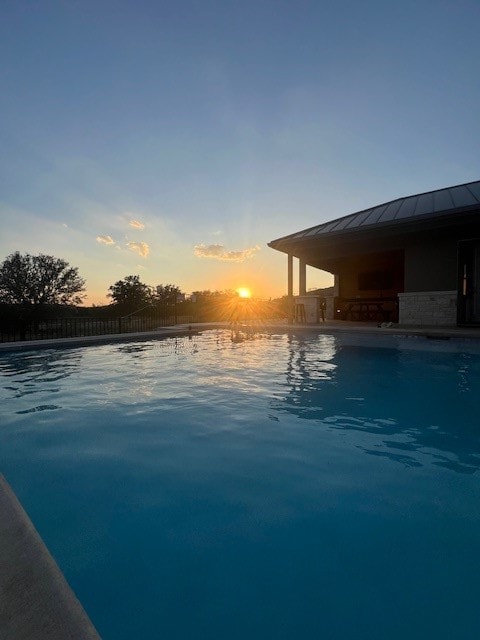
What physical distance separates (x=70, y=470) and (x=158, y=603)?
5.58 ft

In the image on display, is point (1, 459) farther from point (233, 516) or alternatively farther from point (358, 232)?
point (358, 232)

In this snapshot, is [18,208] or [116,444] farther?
[18,208]

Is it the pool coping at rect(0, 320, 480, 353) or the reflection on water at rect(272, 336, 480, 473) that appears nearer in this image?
the reflection on water at rect(272, 336, 480, 473)

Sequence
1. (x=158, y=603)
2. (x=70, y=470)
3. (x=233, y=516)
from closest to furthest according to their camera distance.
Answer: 1. (x=158, y=603)
2. (x=233, y=516)
3. (x=70, y=470)

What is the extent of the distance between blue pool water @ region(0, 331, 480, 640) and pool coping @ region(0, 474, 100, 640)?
1.03 feet

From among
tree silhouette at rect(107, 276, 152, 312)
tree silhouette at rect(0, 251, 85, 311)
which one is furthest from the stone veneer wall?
tree silhouette at rect(0, 251, 85, 311)

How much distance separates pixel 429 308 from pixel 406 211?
378cm

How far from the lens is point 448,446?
3271 millimetres

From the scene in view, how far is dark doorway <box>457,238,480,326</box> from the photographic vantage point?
11.4 metres

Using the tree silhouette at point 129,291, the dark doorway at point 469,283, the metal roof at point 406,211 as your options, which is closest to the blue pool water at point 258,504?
the metal roof at point 406,211

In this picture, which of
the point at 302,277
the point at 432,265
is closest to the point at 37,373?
the point at 302,277

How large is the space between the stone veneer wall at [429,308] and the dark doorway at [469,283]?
272 mm

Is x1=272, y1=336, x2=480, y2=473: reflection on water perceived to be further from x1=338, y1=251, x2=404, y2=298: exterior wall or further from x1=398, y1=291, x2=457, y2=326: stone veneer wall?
x1=338, y1=251, x2=404, y2=298: exterior wall

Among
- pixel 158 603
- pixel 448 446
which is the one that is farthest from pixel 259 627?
pixel 448 446
